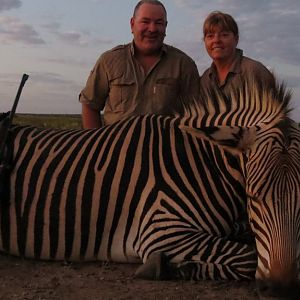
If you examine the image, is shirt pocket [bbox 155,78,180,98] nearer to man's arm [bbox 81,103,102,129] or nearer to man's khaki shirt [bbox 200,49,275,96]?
man's khaki shirt [bbox 200,49,275,96]

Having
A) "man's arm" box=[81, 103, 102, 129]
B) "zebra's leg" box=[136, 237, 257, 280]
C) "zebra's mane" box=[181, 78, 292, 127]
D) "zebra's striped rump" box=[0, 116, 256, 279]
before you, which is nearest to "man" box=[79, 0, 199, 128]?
"man's arm" box=[81, 103, 102, 129]

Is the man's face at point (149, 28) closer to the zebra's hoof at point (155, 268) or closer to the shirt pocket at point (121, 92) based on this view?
the shirt pocket at point (121, 92)

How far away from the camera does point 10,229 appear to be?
389cm

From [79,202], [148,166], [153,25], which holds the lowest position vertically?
[79,202]

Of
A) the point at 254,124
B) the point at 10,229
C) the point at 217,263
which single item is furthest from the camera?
the point at 10,229

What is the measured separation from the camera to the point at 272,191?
2938mm

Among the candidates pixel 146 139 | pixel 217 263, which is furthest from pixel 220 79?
pixel 217 263

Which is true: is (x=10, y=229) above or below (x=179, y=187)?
below

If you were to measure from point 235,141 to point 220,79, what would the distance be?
2103 millimetres

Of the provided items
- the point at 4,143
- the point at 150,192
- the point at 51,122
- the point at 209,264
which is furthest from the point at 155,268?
the point at 51,122

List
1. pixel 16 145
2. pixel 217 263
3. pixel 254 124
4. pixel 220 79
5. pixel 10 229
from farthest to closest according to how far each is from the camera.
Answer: pixel 220 79 → pixel 16 145 → pixel 10 229 → pixel 254 124 → pixel 217 263

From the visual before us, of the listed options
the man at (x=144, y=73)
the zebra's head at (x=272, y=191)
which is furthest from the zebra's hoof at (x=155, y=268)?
the man at (x=144, y=73)

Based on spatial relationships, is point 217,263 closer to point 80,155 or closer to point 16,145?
point 80,155

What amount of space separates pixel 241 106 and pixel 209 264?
123 cm
